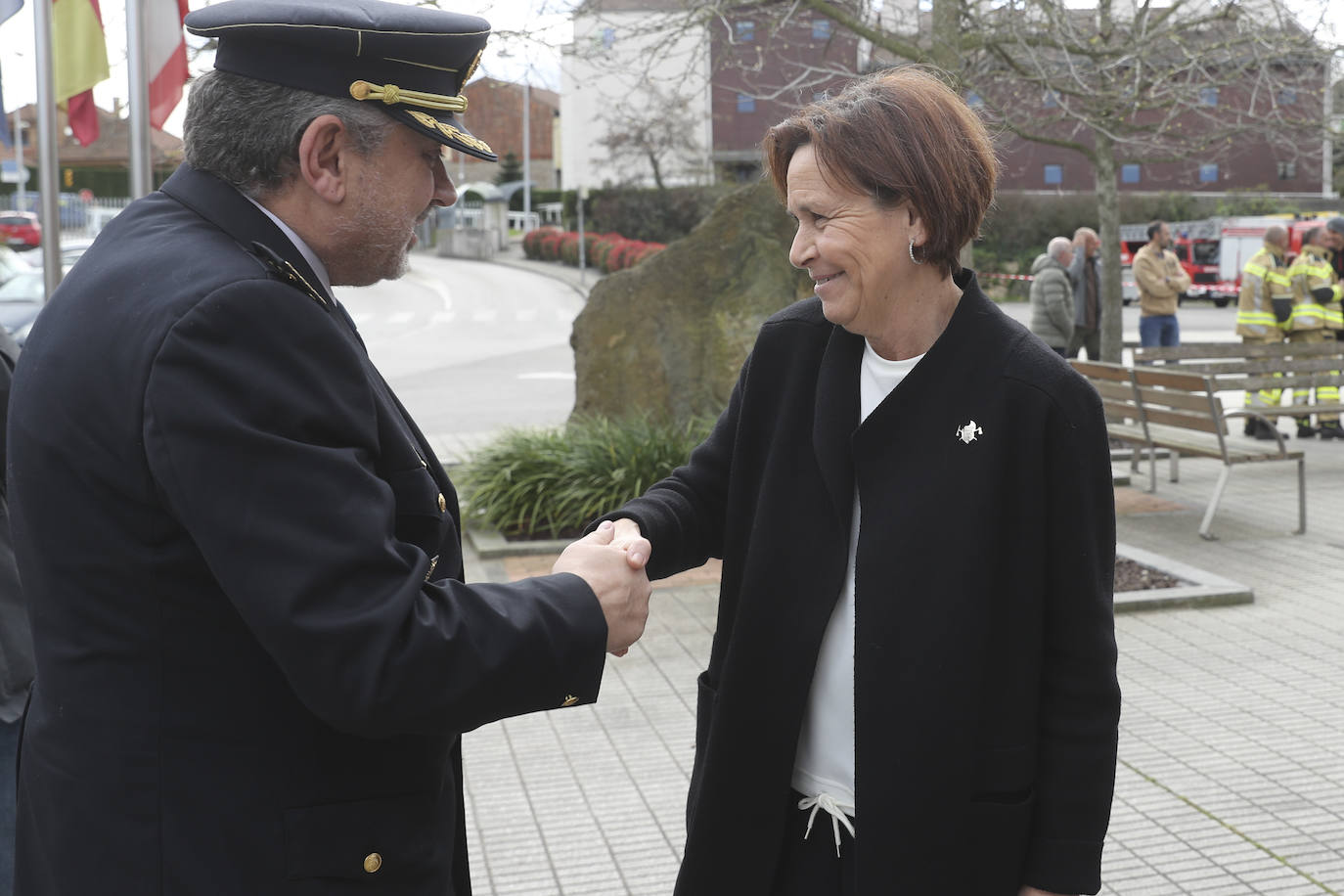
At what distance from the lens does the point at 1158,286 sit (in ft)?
48.5

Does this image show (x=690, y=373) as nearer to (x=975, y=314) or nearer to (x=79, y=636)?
(x=975, y=314)

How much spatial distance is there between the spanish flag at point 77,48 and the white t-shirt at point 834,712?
789 centimetres

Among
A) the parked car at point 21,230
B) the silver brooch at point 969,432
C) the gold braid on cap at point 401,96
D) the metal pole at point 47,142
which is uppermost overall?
the parked car at point 21,230

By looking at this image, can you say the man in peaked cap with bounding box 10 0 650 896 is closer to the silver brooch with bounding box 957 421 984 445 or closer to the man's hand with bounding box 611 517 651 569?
the man's hand with bounding box 611 517 651 569

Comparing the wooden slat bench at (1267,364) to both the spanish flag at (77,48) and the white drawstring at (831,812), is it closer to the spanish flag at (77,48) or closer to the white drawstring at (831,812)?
the spanish flag at (77,48)

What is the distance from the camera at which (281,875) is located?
1.80 m

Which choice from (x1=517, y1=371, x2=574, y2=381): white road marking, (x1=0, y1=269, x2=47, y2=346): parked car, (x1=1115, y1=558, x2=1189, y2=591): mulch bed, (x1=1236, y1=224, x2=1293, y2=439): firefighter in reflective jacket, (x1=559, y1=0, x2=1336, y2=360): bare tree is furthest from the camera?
(x1=517, y1=371, x2=574, y2=381): white road marking

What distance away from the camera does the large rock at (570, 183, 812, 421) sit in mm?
9422

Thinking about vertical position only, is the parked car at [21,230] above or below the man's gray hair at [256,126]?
above

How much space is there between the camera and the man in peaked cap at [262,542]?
1.65 meters

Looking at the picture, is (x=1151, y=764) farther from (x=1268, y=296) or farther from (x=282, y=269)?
(x=1268, y=296)

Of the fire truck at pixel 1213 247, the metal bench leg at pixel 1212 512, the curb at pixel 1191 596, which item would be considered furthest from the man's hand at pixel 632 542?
the fire truck at pixel 1213 247

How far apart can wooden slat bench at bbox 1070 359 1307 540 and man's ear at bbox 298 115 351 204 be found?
22.6 feet

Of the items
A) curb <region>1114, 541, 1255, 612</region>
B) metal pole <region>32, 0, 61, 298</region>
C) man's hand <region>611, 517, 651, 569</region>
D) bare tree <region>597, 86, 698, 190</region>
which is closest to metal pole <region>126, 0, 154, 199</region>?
metal pole <region>32, 0, 61, 298</region>
